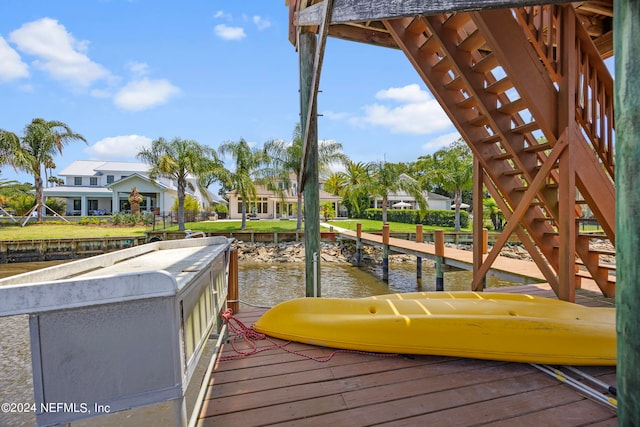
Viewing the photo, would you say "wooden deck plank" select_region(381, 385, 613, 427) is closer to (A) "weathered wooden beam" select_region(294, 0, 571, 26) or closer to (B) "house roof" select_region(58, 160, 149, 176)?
(A) "weathered wooden beam" select_region(294, 0, 571, 26)

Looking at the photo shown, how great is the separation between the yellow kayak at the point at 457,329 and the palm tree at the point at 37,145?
93.6 ft

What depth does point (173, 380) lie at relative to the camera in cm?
146

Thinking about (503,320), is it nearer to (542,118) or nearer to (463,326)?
(463,326)

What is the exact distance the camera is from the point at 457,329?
2.66 m

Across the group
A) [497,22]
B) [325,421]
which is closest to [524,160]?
[497,22]

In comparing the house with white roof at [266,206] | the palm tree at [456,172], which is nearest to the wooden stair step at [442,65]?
the palm tree at [456,172]

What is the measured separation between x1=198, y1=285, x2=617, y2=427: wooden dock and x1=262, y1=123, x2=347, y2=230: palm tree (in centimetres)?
1803

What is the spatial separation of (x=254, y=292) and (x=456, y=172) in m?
17.3

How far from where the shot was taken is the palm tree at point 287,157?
20469 millimetres

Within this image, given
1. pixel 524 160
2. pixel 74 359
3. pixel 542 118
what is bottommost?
pixel 74 359

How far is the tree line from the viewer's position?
66.7 feet

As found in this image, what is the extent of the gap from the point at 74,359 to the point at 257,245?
60.7ft

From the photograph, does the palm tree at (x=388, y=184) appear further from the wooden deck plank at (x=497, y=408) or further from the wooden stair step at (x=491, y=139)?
the wooden deck plank at (x=497, y=408)

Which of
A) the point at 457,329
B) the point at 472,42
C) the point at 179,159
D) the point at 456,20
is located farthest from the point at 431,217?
the point at 457,329
